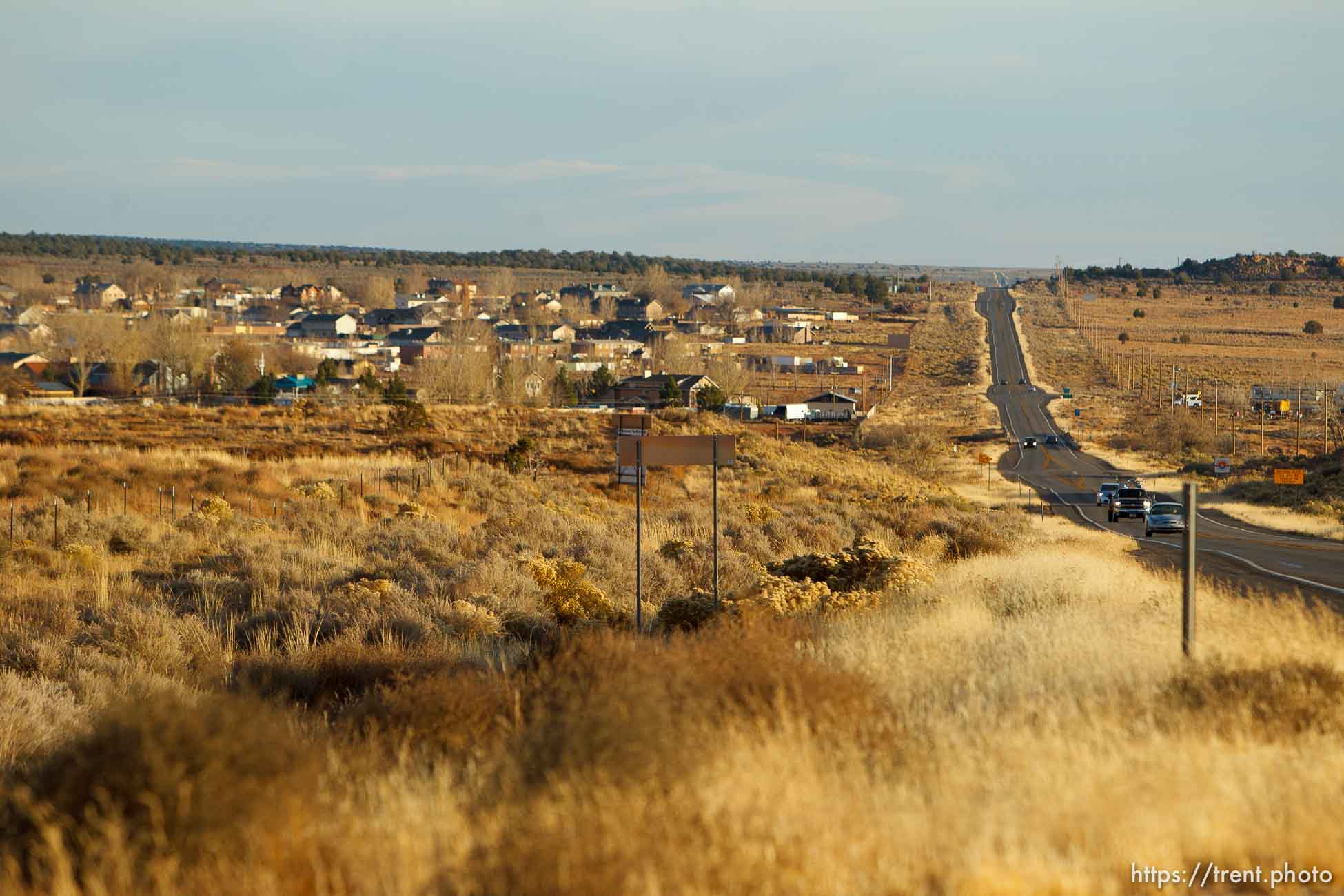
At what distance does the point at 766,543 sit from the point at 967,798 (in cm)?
1792

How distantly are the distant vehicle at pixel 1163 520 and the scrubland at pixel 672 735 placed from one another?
71.0 ft

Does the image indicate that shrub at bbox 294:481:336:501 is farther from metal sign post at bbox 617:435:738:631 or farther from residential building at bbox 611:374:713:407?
residential building at bbox 611:374:713:407

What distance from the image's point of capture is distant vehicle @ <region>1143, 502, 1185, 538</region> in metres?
37.2

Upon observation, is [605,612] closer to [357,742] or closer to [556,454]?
[357,742]

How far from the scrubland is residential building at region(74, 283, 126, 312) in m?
178

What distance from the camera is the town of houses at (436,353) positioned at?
90.2 m

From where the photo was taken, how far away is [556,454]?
52.9 m

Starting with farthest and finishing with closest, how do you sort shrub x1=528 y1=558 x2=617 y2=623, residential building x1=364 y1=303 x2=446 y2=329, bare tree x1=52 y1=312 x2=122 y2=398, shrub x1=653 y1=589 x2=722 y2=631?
residential building x1=364 y1=303 x2=446 y2=329, bare tree x1=52 y1=312 x2=122 y2=398, shrub x1=528 y1=558 x2=617 y2=623, shrub x1=653 y1=589 x2=722 y2=631


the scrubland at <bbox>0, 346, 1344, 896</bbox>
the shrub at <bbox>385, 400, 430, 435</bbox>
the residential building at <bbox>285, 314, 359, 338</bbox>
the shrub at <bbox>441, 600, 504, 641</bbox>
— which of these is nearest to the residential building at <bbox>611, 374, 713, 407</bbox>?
the shrub at <bbox>385, 400, 430, 435</bbox>

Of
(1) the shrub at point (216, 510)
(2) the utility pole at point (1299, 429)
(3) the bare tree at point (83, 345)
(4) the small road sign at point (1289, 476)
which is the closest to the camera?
(1) the shrub at point (216, 510)

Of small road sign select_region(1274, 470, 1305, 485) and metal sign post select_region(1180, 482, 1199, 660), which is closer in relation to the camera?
metal sign post select_region(1180, 482, 1199, 660)

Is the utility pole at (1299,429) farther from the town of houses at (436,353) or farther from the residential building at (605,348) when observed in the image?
the residential building at (605,348)

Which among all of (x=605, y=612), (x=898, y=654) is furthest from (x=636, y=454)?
(x=898, y=654)

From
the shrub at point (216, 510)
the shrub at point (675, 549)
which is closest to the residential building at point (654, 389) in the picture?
the shrub at point (216, 510)
